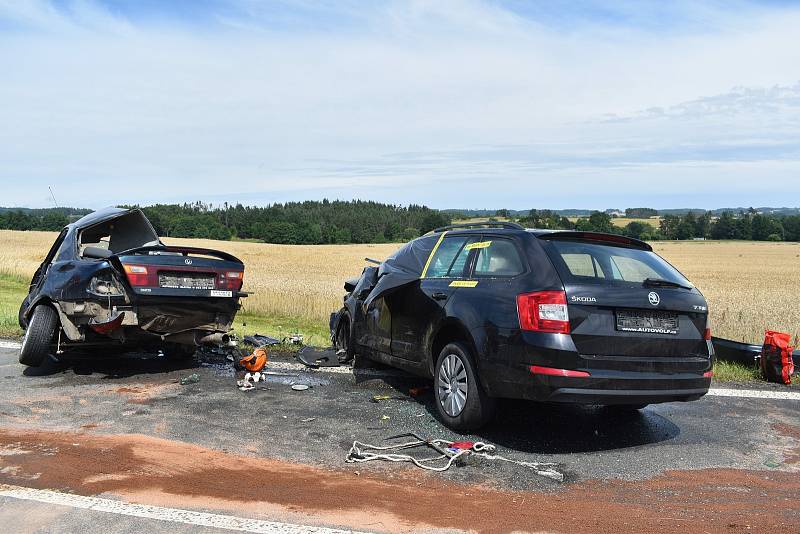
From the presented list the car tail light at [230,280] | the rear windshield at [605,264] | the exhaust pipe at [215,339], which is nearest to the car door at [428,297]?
the rear windshield at [605,264]

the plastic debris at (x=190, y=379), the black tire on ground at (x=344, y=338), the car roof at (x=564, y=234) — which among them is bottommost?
the plastic debris at (x=190, y=379)

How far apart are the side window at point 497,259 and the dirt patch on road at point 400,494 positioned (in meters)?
1.83

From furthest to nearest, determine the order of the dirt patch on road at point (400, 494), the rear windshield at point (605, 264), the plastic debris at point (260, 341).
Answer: the plastic debris at point (260, 341), the rear windshield at point (605, 264), the dirt patch on road at point (400, 494)

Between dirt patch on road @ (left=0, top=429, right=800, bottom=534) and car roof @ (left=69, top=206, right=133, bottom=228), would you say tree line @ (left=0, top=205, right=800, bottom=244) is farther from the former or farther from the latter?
dirt patch on road @ (left=0, top=429, right=800, bottom=534)

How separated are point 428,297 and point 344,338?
3.12 metres

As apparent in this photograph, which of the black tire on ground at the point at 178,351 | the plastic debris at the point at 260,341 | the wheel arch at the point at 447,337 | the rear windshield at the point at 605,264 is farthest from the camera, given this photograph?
the plastic debris at the point at 260,341

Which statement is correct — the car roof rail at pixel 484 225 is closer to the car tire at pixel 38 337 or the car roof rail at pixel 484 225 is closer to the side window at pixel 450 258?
the side window at pixel 450 258

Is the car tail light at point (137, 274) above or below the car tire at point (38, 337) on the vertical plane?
above

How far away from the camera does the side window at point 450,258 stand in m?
6.59

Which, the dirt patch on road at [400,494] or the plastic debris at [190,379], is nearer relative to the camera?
the dirt patch on road at [400,494]

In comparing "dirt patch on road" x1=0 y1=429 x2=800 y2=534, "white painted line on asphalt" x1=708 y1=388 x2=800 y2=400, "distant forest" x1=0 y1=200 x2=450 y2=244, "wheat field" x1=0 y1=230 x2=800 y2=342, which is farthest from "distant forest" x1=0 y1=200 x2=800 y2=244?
"dirt patch on road" x1=0 y1=429 x2=800 y2=534

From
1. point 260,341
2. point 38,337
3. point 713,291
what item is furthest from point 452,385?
point 713,291

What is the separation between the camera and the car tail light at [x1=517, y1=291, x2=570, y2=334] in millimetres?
5379

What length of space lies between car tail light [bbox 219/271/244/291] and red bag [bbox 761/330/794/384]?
642cm
